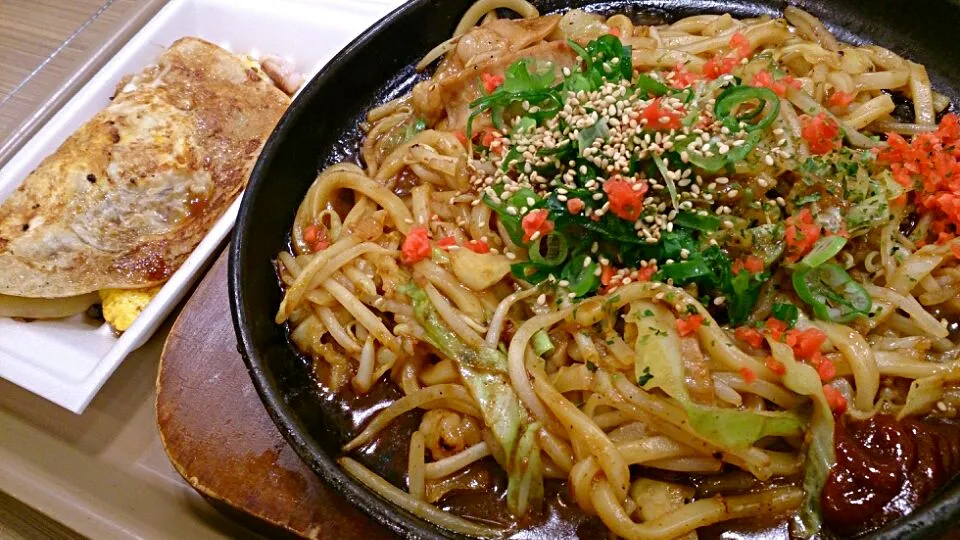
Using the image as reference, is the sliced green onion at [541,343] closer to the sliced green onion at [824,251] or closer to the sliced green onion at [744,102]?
the sliced green onion at [824,251]

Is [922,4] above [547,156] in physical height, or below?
above

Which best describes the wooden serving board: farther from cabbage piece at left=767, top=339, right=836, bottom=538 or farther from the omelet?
cabbage piece at left=767, top=339, right=836, bottom=538

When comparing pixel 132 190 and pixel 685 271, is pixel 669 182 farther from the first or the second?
pixel 132 190

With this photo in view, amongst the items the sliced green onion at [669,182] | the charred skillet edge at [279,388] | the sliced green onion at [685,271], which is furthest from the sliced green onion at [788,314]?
the charred skillet edge at [279,388]

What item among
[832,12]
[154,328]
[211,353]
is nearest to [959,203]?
[832,12]

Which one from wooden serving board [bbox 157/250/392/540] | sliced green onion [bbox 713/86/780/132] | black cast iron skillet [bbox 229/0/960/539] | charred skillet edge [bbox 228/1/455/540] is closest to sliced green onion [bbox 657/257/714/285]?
sliced green onion [bbox 713/86/780/132]

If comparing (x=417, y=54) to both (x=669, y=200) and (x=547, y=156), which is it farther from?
(x=669, y=200)

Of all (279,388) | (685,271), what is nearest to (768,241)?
(685,271)
